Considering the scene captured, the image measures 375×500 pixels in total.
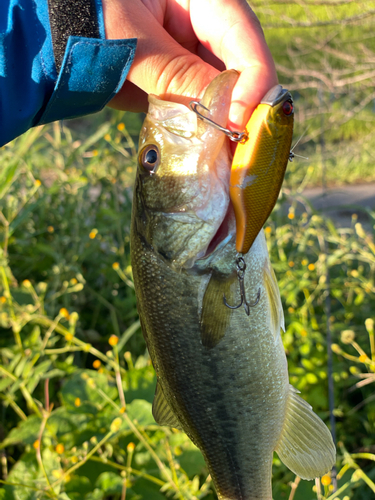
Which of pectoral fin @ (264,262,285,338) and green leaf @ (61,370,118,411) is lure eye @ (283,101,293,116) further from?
green leaf @ (61,370,118,411)

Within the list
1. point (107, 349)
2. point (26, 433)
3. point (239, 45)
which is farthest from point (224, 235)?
point (107, 349)

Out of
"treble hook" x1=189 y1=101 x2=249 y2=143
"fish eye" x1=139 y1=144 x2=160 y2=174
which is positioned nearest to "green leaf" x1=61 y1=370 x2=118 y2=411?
"fish eye" x1=139 y1=144 x2=160 y2=174

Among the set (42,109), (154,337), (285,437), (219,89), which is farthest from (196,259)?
(42,109)

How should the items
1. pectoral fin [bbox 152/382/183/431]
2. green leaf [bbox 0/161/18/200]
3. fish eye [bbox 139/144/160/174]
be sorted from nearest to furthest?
fish eye [bbox 139/144/160/174], pectoral fin [bbox 152/382/183/431], green leaf [bbox 0/161/18/200]

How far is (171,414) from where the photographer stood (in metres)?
1.45

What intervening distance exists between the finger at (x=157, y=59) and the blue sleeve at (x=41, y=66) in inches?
1.7

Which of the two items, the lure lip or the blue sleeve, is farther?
the blue sleeve

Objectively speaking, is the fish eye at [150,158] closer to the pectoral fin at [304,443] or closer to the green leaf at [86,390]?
the pectoral fin at [304,443]

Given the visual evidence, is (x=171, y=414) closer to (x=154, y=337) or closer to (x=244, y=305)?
(x=154, y=337)

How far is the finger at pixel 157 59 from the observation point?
52.7 inches

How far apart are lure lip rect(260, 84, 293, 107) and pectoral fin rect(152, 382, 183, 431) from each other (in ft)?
3.00

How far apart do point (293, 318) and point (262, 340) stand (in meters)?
1.35

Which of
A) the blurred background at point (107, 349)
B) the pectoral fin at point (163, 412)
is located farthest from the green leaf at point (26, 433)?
the pectoral fin at point (163, 412)

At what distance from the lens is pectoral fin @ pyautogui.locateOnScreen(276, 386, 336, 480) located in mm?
1368
